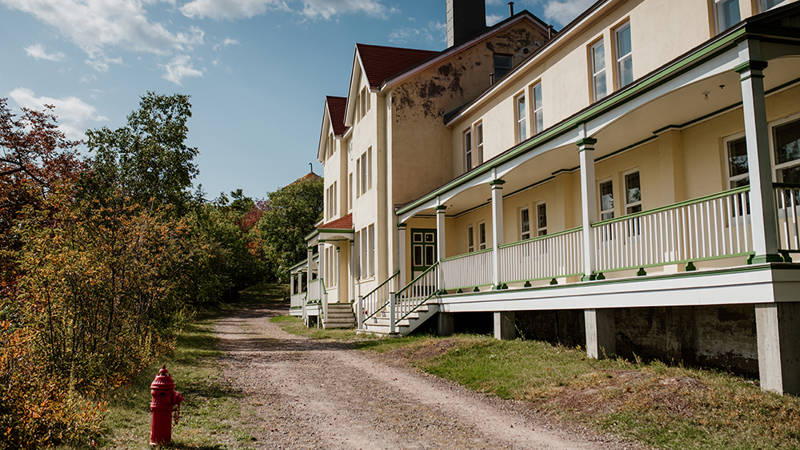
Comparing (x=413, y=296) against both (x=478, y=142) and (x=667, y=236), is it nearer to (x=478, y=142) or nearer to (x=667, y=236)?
(x=478, y=142)

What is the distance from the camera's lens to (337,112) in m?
33.6

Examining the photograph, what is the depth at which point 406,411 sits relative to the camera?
955cm

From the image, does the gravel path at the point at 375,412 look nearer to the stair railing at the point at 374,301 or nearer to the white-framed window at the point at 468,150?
the stair railing at the point at 374,301

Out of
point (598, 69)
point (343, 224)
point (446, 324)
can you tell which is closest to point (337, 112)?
point (343, 224)

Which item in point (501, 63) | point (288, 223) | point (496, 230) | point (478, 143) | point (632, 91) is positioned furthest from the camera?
point (288, 223)

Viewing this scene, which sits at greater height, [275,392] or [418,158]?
[418,158]

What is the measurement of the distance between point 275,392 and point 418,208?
34.9 feet

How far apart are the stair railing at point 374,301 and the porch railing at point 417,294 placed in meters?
1.23

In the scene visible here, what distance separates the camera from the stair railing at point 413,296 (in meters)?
19.3

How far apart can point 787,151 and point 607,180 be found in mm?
4887

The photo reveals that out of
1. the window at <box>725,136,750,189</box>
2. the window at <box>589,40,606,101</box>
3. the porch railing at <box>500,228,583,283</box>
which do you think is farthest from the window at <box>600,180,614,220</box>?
the window at <box>725,136,750,189</box>

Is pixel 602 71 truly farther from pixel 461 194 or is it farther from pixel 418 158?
pixel 418 158

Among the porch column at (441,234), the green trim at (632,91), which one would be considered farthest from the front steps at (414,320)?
the green trim at (632,91)

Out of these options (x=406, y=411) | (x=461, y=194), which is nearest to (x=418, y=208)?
(x=461, y=194)
